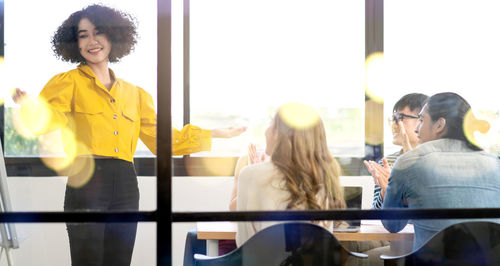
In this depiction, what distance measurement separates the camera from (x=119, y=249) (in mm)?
1917

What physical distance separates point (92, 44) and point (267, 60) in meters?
1.65

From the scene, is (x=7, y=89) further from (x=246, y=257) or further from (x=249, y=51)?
(x=246, y=257)

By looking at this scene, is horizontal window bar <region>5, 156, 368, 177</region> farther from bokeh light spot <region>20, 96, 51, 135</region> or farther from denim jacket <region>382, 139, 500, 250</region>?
denim jacket <region>382, 139, 500, 250</region>

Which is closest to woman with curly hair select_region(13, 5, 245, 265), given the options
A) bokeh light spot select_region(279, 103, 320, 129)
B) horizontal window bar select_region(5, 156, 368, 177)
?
bokeh light spot select_region(279, 103, 320, 129)

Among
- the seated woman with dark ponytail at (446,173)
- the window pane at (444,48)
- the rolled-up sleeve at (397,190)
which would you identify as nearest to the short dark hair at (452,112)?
the seated woman with dark ponytail at (446,173)

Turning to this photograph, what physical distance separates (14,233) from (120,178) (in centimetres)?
94

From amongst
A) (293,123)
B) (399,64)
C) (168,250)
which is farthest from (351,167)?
(168,250)

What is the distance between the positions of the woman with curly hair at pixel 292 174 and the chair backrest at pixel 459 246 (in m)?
0.45

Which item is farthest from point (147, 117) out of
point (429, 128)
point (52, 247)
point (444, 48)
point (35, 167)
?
point (444, 48)

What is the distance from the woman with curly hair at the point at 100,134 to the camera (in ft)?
6.03

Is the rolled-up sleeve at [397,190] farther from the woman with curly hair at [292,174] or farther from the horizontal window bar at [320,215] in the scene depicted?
the horizontal window bar at [320,215]

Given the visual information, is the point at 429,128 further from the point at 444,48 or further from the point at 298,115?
the point at 444,48

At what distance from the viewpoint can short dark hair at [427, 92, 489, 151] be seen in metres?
1.61

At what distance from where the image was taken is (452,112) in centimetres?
165
